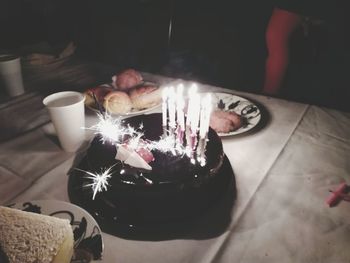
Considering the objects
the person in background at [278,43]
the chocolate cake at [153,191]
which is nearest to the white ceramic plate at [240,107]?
the chocolate cake at [153,191]

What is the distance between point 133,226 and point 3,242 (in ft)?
1.27

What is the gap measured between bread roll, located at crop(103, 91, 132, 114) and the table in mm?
141

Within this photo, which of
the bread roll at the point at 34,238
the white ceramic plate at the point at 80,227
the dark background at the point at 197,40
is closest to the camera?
the bread roll at the point at 34,238

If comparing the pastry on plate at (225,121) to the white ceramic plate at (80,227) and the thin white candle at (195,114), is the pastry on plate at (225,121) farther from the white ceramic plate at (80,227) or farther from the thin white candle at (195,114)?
the white ceramic plate at (80,227)

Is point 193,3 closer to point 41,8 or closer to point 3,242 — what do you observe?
point 41,8

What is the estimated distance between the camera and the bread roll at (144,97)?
71.1 inches

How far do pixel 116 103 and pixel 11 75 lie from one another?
2.53ft

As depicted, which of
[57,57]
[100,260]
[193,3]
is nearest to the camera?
[100,260]

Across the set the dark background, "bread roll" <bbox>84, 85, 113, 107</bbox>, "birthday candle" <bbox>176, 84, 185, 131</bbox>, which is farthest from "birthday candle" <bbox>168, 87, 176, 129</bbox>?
the dark background

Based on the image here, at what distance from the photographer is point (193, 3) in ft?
14.7

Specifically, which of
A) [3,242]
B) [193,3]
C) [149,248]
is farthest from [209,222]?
[193,3]

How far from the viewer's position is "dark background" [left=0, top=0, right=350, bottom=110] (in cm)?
326

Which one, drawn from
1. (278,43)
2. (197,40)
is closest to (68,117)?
(278,43)

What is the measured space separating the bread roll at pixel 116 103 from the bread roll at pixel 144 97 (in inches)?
3.0
